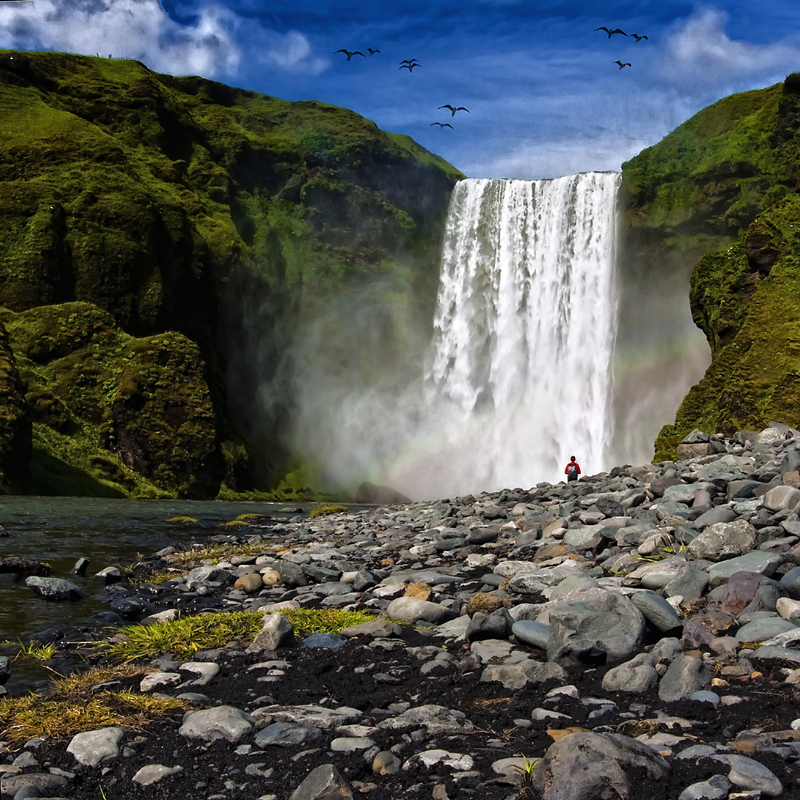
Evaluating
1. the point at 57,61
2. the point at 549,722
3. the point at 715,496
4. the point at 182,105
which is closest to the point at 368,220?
the point at 182,105

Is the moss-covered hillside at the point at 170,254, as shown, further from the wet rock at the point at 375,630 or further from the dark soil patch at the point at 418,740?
the dark soil patch at the point at 418,740

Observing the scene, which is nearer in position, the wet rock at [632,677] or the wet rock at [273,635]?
the wet rock at [632,677]

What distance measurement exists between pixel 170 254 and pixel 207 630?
4982 cm

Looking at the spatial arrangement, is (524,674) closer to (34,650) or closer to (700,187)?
(34,650)

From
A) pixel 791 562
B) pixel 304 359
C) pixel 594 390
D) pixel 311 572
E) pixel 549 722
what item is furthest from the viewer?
pixel 304 359

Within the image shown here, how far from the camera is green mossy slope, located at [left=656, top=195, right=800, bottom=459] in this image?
18000 millimetres

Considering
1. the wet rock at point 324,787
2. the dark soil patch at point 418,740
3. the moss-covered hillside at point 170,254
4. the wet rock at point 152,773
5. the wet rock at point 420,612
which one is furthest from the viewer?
the moss-covered hillside at point 170,254

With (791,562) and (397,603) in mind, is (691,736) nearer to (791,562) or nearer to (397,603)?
(791,562)

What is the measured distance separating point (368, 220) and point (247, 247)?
452 inches

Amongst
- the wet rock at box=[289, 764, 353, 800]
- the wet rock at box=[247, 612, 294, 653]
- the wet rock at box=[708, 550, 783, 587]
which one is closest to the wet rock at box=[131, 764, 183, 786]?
the wet rock at box=[289, 764, 353, 800]

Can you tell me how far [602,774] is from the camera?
2.68 metres

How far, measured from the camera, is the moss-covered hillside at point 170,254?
40.9 meters

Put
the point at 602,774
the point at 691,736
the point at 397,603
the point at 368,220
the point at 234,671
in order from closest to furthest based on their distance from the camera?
the point at 602,774 → the point at 691,736 → the point at 234,671 → the point at 397,603 → the point at 368,220

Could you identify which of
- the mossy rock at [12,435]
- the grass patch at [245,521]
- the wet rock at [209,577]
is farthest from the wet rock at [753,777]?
the mossy rock at [12,435]
